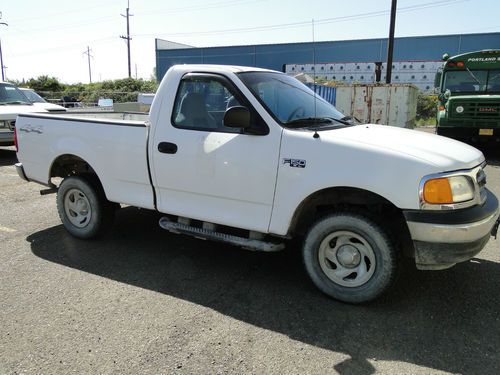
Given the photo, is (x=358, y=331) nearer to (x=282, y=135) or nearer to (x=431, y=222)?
(x=431, y=222)

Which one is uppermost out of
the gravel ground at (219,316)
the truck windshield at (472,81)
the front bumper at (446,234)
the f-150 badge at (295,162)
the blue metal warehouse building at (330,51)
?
the blue metal warehouse building at (330,51)

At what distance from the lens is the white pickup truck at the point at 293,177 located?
318cm

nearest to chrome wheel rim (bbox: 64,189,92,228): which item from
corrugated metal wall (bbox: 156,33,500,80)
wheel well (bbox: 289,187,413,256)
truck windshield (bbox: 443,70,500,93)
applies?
wheel well (bbox: 289,187,413,256)

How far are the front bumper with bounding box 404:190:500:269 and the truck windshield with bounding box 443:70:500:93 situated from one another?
1041 centimetres

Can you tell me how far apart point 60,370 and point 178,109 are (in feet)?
8.08

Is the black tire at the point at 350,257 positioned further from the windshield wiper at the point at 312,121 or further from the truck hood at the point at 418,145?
the windshield wiper at the point at 312,121

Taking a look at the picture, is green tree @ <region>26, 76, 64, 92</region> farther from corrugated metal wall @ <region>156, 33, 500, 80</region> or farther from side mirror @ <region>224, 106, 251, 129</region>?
side mirror @ <region>224, 106, 251, 129</region>

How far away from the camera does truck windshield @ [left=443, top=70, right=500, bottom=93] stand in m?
11.9

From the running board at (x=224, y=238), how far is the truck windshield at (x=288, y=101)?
106 cm

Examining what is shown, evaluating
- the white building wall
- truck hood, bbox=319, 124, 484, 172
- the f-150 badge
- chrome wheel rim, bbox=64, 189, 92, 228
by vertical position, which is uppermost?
the white building wall

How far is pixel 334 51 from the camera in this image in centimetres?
5775

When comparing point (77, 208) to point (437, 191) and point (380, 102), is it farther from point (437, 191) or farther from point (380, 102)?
point (380, 102)

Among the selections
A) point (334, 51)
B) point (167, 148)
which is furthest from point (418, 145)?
point (334, 51)

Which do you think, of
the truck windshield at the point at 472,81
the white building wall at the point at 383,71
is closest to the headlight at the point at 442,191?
the truck windshield at the point at 472,81
